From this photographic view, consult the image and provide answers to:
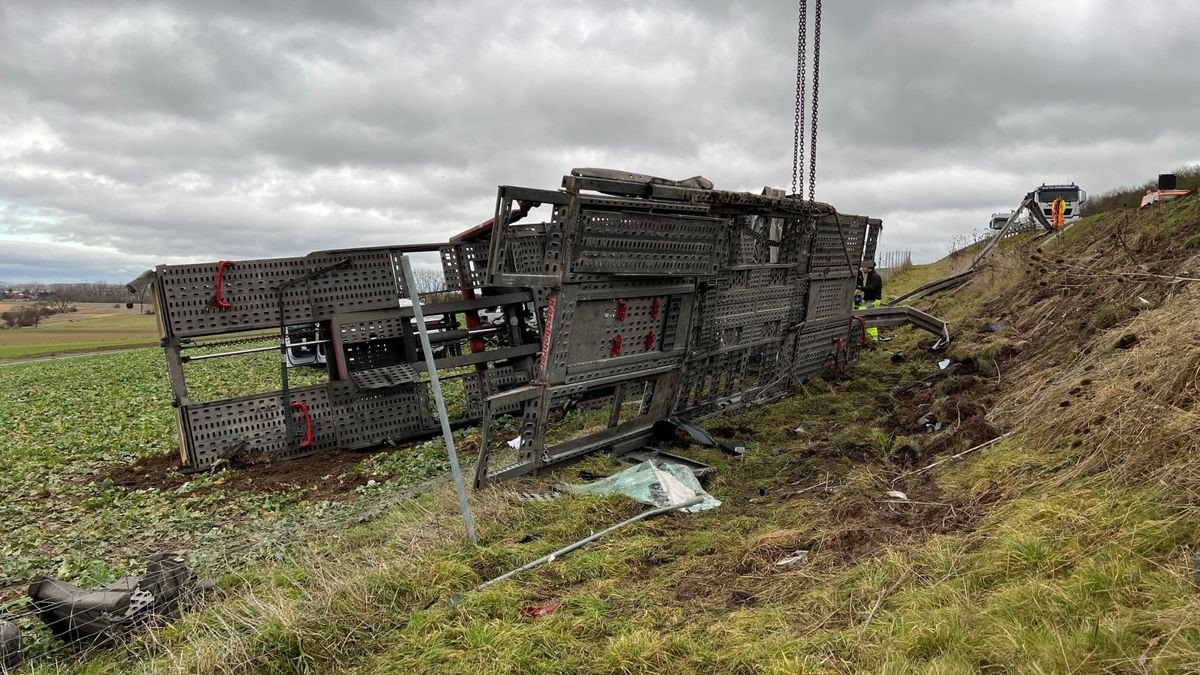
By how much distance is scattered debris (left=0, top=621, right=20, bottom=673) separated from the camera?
13.0 ft

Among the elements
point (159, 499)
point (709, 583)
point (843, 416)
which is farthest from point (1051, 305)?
point (159, 499)

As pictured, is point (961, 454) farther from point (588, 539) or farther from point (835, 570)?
point (588, 539)

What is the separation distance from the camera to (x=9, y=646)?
4.01m

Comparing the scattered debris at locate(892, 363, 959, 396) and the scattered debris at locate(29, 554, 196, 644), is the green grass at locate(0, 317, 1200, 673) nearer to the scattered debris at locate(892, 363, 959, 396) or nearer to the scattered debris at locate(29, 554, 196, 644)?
the scattered debris at locate(29, 554, 196, 644)

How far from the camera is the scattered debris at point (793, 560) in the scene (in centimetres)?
430

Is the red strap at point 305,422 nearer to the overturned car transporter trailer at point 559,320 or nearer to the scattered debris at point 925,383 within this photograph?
the overturned car transporter trailer at point 559,320

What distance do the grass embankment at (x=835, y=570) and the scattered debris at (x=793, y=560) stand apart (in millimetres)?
71

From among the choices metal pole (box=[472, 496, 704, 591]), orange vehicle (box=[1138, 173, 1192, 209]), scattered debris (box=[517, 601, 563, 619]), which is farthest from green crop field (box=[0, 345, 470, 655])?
orange vehicle (box=[1138, 173, 1192, 209])

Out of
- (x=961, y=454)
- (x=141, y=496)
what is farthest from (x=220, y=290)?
(x=961, y=454)

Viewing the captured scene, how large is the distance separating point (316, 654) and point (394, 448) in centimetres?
633

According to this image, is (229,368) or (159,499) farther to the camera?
(229,368)

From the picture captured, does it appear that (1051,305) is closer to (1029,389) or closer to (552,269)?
(1029,389)

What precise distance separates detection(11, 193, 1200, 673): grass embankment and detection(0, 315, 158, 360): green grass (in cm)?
3669

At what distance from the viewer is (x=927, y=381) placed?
991cm
